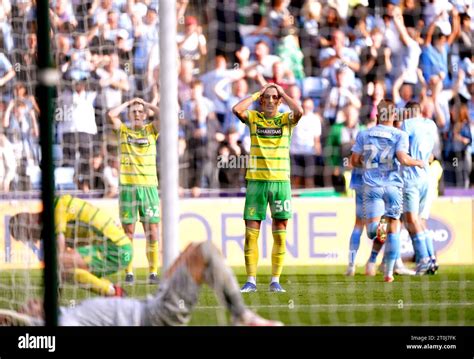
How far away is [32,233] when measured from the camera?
321 inches

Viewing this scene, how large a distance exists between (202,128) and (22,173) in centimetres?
235

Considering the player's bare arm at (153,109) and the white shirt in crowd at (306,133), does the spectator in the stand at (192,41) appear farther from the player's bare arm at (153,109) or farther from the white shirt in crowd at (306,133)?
the white shirt in crowd at (306,133)

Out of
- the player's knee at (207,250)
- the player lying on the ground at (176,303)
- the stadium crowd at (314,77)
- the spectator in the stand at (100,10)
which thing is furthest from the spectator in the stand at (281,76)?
the player's knee at (207,250)

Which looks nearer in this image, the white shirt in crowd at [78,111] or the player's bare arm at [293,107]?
the white shirt in crowd at [78,111]

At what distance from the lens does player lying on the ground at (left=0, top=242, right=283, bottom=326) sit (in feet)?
17.7

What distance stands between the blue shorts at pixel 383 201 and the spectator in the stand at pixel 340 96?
2.62 feet

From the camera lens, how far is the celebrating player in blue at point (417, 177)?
422 inches

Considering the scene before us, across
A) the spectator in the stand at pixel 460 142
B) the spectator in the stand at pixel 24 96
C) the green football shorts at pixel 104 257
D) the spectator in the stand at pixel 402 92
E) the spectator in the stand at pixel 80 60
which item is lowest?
the green football shorts at pixel 104 257

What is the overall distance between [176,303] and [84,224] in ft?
8.78

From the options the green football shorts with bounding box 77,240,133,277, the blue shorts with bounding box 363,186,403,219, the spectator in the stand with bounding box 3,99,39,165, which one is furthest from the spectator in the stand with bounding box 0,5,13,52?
the blue shorts with bounding box 363,186,403,219

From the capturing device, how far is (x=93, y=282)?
738 centimetres

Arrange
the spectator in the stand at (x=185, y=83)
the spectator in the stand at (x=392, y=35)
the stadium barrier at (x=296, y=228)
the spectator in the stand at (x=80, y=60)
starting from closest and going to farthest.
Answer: the spectator in the stand at (x=80, y=60)
the spectator in the stand at (x=185, y=83)
the spectator in the stand at (x=392, y=35)
the stadium barrier at (x=296, y=228)

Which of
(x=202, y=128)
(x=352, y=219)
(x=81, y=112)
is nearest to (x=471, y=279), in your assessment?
(x=352, y=219)

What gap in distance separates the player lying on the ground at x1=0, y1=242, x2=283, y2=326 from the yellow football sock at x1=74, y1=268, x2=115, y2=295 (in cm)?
101
